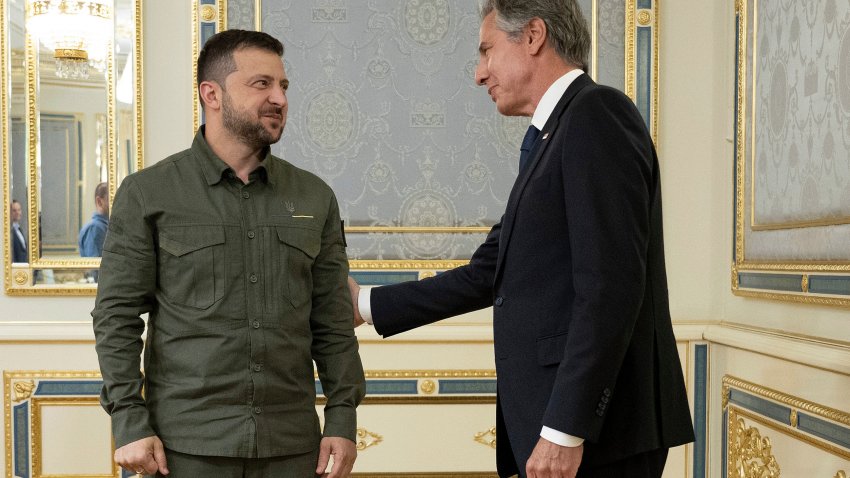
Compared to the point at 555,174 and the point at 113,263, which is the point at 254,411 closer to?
the point at 113,263

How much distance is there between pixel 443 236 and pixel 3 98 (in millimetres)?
1705

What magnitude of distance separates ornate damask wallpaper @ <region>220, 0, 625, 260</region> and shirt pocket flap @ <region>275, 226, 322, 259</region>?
1447 mm

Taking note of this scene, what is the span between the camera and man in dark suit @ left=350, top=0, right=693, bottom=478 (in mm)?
1584

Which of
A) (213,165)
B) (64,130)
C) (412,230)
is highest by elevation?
(64,130)

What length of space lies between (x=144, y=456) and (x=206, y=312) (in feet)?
0.99

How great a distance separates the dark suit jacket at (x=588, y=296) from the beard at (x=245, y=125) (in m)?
0.57

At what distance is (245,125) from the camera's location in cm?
196

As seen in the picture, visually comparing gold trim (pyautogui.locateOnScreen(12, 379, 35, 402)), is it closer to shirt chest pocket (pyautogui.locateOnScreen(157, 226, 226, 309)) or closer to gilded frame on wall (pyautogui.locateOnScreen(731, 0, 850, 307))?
shirt chest pocket (pyautogui.locateOnScreen(157, 226, 226, 309))

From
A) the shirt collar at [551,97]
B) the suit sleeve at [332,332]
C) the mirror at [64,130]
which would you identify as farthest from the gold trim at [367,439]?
the shirt collar at [551,97]

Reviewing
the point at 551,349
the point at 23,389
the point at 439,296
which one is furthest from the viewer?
the point at 23,389

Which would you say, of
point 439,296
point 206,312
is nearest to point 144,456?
point 206,312

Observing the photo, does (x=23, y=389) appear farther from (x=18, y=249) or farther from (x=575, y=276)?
(x=575, y=276)

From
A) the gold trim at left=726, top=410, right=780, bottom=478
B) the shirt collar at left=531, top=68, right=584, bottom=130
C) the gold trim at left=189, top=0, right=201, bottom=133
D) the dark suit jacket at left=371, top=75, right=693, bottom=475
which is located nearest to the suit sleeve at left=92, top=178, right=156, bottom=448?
the dark suit jacket at left=371, top=75, right=693, bottom=475

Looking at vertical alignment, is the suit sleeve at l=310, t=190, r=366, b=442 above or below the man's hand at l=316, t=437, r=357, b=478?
above
